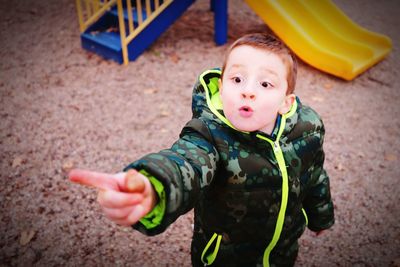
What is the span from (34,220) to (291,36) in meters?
4.15

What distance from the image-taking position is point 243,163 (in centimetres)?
146

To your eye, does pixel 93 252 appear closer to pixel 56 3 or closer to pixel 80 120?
pixel 80 120

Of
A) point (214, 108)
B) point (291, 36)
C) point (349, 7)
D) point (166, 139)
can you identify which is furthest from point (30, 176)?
point (349, 7)

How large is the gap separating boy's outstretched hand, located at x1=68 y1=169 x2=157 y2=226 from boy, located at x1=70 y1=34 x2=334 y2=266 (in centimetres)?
5

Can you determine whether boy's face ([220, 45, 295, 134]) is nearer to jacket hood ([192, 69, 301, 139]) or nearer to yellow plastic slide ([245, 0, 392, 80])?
jacket hood ([192, 69, 301, 139])

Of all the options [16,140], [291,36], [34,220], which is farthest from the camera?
[291,36]

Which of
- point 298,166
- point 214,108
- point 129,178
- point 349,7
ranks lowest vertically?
point 349,7

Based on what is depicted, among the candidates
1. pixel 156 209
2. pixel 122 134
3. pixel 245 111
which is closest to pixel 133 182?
pixel 156 209

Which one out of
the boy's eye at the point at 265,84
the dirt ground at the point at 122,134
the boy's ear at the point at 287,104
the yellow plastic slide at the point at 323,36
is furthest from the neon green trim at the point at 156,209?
the yellow plastic slide at the point at 323,36

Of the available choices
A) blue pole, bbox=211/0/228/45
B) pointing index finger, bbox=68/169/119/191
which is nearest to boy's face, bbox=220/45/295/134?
pointing index finger, bbox=68/169/119/191

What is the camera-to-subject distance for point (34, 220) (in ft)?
9.61

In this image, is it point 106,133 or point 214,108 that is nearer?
point 214,108

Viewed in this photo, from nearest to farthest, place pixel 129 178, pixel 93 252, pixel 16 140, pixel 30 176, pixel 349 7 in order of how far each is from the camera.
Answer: pixel 129 178, pixel 93 252, pixel 30 176, pixel 16 140, pixel 349 7

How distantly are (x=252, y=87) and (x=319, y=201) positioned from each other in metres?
0.93
